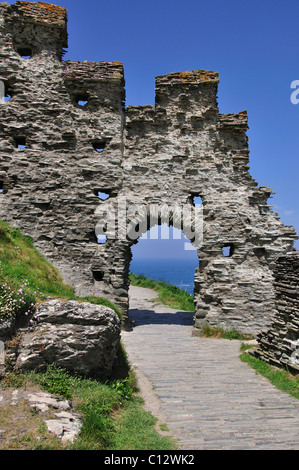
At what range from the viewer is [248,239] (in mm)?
12281

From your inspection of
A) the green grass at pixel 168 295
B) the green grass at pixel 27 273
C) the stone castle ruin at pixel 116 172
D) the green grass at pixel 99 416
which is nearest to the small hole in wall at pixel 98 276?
the stone castle ruin at pixel 116 172

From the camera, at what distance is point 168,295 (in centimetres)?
2117

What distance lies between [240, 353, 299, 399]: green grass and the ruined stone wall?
16cm

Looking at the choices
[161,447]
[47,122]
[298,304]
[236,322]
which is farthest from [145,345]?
[47,122]

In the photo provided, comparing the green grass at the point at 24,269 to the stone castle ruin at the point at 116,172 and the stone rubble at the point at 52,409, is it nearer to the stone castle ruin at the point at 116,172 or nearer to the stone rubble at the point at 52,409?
the stone castle ruin at the point at 116,172

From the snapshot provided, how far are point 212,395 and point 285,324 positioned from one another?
286 centimetres

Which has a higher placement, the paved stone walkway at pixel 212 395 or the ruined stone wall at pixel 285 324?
the ruined stone wall at pixel 285 324

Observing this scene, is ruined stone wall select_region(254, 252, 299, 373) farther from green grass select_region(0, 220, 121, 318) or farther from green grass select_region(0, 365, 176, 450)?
green grass select_region(0, 220, 121, 318)

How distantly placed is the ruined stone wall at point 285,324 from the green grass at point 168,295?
32.7 feet

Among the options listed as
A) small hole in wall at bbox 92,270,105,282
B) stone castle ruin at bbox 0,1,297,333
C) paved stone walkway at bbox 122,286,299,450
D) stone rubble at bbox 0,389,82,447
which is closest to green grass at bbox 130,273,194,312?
stone castle ruin at bbox 0,1,297,333

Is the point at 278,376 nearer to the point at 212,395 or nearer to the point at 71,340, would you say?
the point at 212,395

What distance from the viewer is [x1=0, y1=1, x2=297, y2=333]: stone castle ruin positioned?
12.2m

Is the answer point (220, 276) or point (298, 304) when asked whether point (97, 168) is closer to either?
point (220, 276)

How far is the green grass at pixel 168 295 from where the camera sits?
19.3 metres
